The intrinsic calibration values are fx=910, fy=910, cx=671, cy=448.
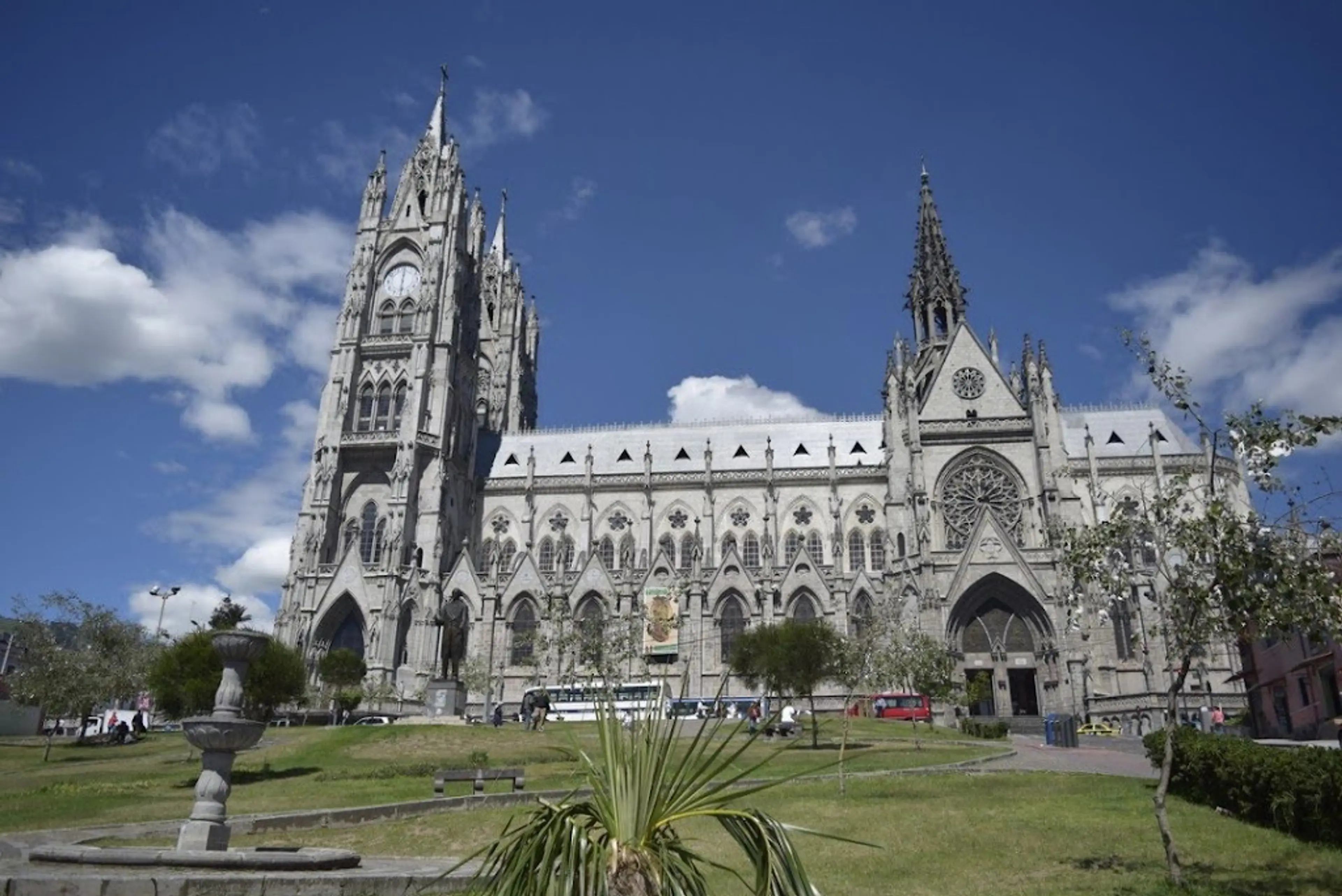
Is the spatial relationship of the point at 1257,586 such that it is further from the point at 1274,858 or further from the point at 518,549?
the point at 518,549

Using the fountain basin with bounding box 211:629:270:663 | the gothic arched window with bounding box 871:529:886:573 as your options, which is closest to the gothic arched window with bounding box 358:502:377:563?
the gothic arched window with bounding box 871:529:886:573

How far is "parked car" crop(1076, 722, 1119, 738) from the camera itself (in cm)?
4159

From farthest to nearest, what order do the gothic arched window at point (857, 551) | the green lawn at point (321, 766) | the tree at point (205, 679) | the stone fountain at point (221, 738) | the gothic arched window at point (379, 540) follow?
the gothic arched window at point (857, 551), the gothic arched window at point (379, 540), the tree at point (205, 679), the green lawn at point (321, 766), the stone fountain at point (221, 738)

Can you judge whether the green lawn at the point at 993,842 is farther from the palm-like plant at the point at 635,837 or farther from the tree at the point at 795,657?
the tree at the point at 795,657

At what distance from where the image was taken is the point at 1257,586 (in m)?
11.6

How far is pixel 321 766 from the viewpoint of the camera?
27.6m

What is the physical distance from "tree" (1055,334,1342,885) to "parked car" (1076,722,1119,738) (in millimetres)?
31425

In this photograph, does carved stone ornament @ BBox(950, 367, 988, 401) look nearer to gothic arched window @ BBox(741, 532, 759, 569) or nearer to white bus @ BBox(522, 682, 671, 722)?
gothic arched window @ BBox(741, 532, 759, 569)

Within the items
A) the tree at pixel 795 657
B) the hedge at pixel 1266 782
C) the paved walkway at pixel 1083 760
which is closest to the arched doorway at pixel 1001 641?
the paved walkway at pixel 1083 760

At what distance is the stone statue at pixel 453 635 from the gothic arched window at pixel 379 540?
5537 millimetres

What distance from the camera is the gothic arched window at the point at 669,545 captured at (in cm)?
6312

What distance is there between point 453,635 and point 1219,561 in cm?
4330

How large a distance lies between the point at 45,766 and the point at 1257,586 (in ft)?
121

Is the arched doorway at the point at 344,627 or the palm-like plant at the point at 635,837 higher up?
the arched doorway at the point at 344,627
